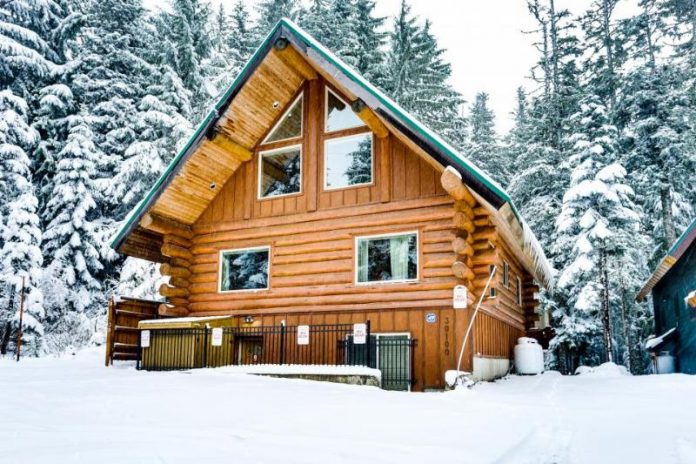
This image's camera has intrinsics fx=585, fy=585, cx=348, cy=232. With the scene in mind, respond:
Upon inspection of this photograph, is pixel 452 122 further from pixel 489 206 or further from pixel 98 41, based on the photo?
pixel 489 206

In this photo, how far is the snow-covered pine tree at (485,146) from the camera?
124 ft

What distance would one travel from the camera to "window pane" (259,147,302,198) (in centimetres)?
1612

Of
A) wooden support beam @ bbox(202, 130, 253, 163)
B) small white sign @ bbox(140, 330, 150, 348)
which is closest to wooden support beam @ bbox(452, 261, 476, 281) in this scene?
wooden support beam @ bbox(202, 130, 253, 163)

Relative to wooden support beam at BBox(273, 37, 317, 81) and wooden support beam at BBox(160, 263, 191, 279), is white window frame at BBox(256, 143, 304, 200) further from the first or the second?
wooden support beam at BBox(160, 263, 191, 279)

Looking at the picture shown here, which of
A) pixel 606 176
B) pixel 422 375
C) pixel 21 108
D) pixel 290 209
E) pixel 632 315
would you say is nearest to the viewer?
pixel 422 375

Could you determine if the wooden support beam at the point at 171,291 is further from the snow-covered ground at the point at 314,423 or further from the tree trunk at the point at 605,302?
the tree trunk at the point at 605,302

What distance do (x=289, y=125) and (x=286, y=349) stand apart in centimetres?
621

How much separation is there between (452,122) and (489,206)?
2475 centimetres

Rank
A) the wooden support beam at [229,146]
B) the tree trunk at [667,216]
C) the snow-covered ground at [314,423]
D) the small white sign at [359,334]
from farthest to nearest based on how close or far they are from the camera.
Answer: the tree trunk at [667,216]
the wooden support beam at [229,146]
the small white sign at [359,334]
the snow-covered ground at [314,423]

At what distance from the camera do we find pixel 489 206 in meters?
12.6

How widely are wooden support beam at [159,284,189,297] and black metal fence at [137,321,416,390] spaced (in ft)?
6.22

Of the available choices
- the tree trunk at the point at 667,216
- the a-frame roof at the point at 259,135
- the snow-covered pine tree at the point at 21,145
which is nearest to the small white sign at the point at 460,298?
the a-frame roof at the point at 259,135

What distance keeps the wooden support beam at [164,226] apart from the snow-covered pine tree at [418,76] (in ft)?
60.2

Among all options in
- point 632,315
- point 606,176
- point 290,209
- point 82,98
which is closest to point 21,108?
point 82,98
